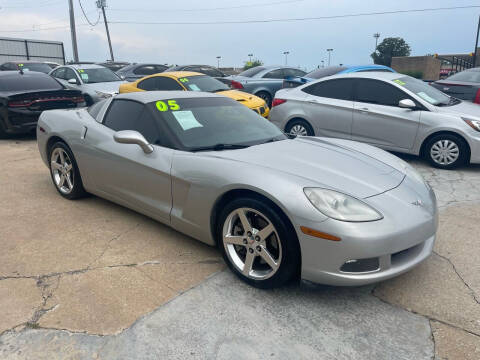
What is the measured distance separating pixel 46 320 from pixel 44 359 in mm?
355

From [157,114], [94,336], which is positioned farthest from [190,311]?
[157,114]

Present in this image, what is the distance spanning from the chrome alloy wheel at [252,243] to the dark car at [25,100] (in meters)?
6.30

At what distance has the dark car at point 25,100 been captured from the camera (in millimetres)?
7555

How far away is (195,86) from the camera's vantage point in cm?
867

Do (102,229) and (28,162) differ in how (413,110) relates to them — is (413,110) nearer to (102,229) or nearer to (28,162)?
(102,229)

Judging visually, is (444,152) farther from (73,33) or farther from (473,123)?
(73,33)

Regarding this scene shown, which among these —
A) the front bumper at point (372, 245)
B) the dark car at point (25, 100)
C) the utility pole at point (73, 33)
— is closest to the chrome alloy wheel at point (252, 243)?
the front bumper at point (372, 245)

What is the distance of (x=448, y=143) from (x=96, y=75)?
8.96 m

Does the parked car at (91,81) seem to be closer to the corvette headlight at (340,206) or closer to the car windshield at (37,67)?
the car windshield at (37,67)

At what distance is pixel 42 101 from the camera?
7746mm

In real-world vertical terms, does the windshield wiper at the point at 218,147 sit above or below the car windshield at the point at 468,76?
below

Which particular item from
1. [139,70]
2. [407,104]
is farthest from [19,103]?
[139,70]

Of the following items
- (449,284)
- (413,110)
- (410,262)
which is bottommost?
(449,284)

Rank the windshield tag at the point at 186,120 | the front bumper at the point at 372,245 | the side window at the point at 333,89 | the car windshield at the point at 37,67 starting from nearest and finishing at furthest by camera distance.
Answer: the front bumper at the point at 372,245 < the windshield tag at the point at 186,120 < the side window at the point at 333,89 < the car windshield at the point at 37,67
